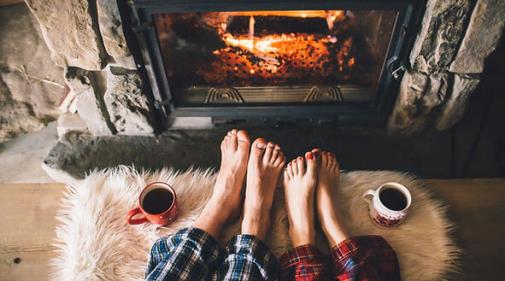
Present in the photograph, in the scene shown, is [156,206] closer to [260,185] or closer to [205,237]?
[205,237]

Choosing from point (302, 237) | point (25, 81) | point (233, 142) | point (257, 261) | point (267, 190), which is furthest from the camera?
point (25, 81)

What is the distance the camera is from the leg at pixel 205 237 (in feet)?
3.03

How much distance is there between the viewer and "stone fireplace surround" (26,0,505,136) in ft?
3.28

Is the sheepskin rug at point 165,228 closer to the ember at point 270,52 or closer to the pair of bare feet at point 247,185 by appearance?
the pair of bare feet at point 247,185

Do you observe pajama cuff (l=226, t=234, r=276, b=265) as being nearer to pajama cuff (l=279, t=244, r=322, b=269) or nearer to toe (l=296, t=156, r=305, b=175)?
pajama cuff (l=279, t=244, r=322, b=269)

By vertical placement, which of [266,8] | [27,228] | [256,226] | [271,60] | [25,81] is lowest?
[27,228]

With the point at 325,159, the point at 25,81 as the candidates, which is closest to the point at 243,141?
the point at 325,159

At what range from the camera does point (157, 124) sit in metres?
1.38

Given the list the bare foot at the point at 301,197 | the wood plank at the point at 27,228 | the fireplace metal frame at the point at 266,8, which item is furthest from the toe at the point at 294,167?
the wood plank at the point at 27,228

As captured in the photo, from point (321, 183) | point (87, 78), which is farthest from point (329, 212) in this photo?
point (87, 78)

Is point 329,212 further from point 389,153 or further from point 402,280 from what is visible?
point 389,153

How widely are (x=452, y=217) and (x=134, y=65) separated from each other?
41.2 inches

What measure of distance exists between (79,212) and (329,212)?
0.72 meters

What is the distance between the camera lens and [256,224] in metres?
1.06
